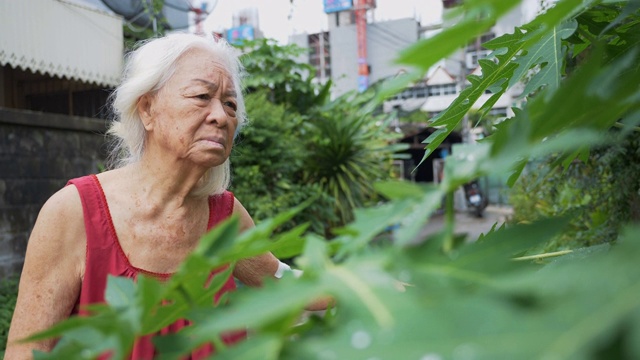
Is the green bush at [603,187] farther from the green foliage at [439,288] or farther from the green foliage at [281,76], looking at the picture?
the green foliage at [281,76]

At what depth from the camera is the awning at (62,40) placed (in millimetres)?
Result: 5203

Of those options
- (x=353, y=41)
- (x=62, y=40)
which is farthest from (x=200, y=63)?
(x=353, y=41)

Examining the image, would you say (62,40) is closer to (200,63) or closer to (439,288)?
(200,63)

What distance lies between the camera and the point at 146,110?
158cm

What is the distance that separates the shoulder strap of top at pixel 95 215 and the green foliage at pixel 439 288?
105cm

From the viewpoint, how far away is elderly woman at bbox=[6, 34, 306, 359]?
4.38ft

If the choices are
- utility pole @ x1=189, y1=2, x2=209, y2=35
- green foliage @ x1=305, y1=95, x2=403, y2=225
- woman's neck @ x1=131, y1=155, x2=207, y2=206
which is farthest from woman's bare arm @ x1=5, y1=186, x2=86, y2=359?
utility pole @ x1=189, y1=2, x2=209, y2=35

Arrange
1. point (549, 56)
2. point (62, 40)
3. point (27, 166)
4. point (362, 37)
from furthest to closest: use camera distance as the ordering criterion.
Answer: point (362, 37)
point (62, 40)
point (27, 166)
point (549, 56)

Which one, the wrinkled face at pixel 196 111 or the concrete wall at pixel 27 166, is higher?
the wrinkled face at pixel 196 111

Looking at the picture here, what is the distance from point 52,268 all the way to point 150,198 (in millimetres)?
281

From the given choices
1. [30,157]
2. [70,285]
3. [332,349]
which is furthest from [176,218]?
[30,157]

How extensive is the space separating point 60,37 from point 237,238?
5.96m

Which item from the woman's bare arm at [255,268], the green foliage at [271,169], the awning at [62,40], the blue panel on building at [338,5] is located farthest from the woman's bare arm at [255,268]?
the blue panel on building at [338,5]

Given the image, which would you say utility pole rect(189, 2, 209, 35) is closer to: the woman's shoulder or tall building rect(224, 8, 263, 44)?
the woman's shoulder
